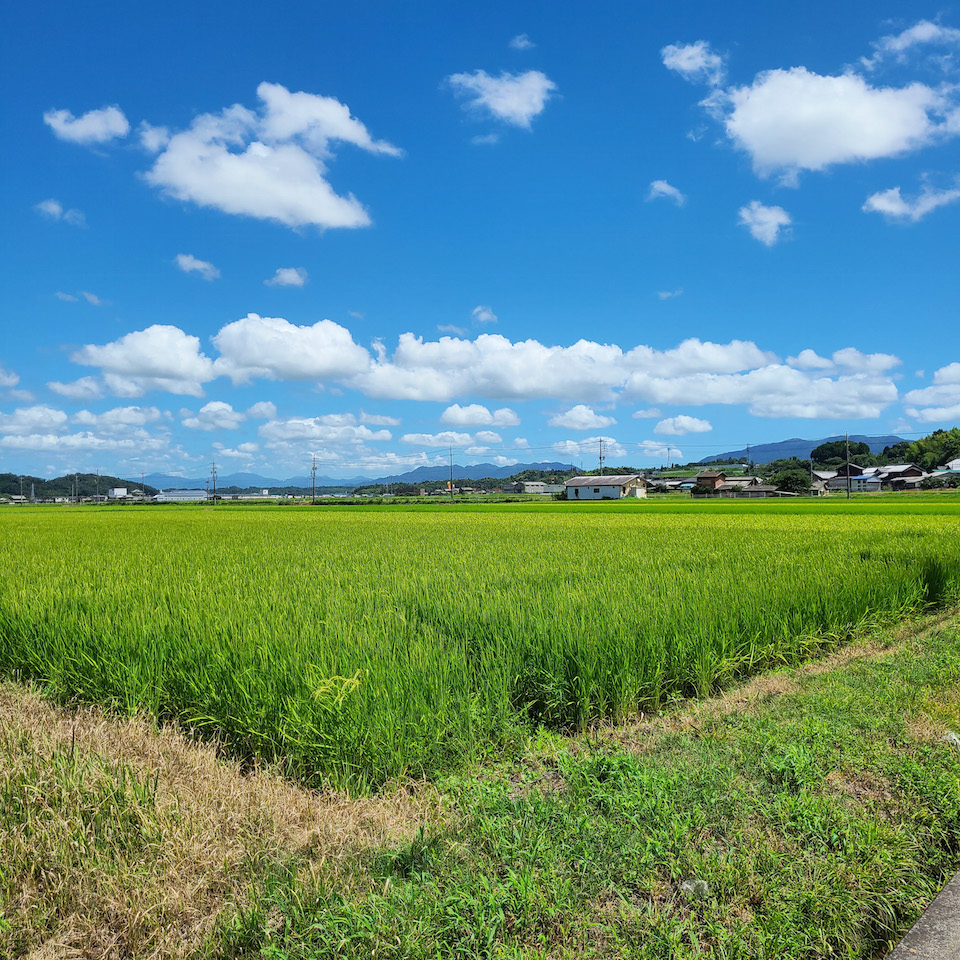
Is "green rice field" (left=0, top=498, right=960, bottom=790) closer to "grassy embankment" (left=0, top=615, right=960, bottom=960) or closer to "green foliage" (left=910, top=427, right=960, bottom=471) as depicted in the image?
"grassy embankment" (left=0, top=615, right=960, bottom=960)

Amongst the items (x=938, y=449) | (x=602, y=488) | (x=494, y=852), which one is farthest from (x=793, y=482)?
(x=494, y=852)

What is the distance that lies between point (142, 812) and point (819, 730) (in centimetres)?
373

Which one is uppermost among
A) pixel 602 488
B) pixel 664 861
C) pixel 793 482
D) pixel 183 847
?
pixel 183 847

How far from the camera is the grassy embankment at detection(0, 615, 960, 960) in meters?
2.21

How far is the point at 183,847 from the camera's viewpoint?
257cm

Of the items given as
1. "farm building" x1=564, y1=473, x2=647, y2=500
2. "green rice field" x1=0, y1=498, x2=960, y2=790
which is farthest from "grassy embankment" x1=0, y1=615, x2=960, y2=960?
"farm building" x1=564, y1=473, x2=647, y2=500

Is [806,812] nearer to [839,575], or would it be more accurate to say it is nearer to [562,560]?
[839,575]

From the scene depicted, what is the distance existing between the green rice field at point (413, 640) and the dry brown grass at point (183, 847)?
11.8 inches

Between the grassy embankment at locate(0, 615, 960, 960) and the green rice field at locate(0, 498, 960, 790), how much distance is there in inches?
12.1

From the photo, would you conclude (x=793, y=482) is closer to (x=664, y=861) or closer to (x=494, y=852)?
(x=664, y=861)

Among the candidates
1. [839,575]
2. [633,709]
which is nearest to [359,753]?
[633,709]

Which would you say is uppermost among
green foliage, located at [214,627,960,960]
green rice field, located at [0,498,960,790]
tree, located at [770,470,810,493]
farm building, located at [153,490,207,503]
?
farm building, located at [153,490,207,503]

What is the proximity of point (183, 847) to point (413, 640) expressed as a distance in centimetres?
219

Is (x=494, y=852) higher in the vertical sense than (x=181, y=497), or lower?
lower
